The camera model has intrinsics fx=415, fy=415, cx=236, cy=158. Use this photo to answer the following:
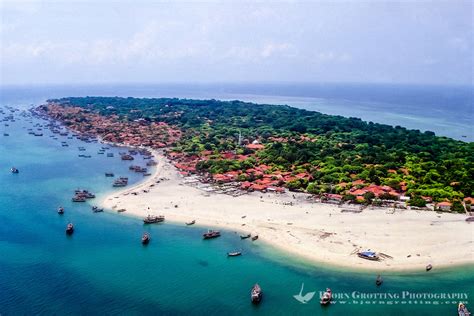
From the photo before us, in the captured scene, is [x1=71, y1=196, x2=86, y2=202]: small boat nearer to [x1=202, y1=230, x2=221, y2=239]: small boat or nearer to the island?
the island

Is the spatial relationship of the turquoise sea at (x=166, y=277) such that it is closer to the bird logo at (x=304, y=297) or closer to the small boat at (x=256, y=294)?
the bird logo at (x=304, y=297)

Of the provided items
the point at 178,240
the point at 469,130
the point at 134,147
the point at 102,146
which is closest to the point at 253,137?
the point at 134,147

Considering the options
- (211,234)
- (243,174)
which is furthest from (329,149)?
(211,234)

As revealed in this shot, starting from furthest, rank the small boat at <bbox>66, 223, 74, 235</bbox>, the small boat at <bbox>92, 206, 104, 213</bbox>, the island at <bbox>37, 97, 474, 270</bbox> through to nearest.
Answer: the small boat at <bbox>92, 206, 104, 213</bbox> → the small boat at <bbox>66, 223, 74, 235</bbox> → the island at <bbox>37, 97, 474, 270</bbox>

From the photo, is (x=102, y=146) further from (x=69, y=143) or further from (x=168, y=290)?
(x=168, y=290)


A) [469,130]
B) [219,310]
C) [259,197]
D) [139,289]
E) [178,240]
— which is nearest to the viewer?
[219,310]

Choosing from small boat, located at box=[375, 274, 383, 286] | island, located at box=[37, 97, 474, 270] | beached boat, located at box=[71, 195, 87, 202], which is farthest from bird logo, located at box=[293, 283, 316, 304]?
beached boat, located at box=[71, 195, 87, 202]
